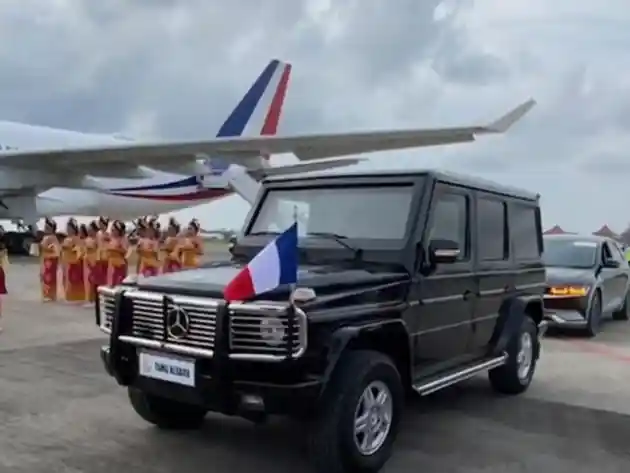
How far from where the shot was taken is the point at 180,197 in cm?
3002

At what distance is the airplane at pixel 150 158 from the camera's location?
17.5 meters

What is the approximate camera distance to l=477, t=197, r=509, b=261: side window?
6168 millimetres

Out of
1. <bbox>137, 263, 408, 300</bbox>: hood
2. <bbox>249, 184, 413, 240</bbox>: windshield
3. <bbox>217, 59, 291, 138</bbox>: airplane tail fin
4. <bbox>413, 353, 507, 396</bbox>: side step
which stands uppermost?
<bbox>217, 59, 291, 138</bbox>: airplane tail fin

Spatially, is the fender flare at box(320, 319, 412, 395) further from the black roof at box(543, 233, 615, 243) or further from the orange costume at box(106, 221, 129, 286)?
the orange costume at box(106, 221, 129, 286)

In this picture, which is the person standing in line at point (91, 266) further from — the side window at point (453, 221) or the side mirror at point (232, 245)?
the side window at point (453, 221)

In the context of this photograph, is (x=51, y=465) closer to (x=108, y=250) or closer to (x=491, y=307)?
(x=491, y=307)

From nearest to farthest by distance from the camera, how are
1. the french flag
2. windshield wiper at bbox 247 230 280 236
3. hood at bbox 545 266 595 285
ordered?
the french flag → windshield wiper at bbox 247 230 280 236 → hood at bbox 545 266 595 285

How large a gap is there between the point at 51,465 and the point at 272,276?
1.94m

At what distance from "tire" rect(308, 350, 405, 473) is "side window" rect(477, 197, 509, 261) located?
188cm

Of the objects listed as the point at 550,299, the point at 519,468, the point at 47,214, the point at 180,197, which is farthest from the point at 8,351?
the point at 180,197

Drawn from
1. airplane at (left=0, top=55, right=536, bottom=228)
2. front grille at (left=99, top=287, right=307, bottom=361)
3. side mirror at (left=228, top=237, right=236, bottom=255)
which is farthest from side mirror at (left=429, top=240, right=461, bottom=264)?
airplane at (left=0, top=55, right=536, bottom=228)

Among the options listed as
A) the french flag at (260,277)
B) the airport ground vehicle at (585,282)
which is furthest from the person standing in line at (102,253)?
the french flag at (260,277)

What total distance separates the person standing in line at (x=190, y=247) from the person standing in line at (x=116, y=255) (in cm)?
111

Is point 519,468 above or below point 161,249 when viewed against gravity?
below
